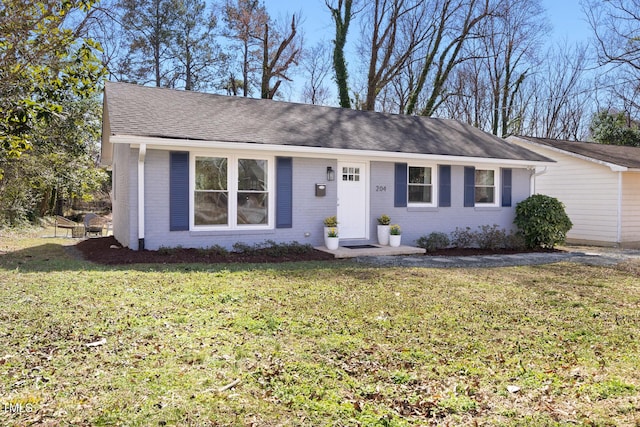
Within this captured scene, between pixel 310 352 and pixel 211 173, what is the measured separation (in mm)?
6756

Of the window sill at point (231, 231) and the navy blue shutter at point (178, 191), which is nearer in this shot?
the navy blue shutter at point (178, 191)

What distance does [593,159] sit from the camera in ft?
49.1

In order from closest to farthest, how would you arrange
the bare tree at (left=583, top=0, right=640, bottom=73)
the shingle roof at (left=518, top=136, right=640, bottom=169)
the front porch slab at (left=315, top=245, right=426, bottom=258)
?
the front porch slab at (left=315, top=245, right=426, bottom=258) < the shingle roof at (left=518, top=136, right=640, bottom=169) < the bare tree at (left=583, top=0, right=640, bottom=73)

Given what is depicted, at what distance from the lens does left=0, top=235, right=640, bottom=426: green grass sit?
2.96 m

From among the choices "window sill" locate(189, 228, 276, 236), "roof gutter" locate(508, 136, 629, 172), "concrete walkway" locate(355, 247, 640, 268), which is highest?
"roof gutter" locate(508, 136, 629, 172)

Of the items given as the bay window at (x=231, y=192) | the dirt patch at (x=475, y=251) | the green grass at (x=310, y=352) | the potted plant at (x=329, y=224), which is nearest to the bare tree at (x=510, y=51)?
the dirt patch at (x=475, y=251)

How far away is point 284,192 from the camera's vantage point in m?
10.6

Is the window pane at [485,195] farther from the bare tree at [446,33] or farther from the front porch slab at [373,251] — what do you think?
the bare tree at [446,33]

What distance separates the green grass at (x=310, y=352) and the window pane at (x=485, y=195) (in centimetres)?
634

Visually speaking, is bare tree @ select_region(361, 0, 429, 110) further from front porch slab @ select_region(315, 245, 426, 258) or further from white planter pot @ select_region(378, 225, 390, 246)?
front porch slab @ select_region(315, 245, 426, 258)

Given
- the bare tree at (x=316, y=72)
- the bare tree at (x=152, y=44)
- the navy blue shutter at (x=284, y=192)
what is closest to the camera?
the navy blue shutter at (x=284, y=192)

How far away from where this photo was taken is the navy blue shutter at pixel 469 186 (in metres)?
12.8

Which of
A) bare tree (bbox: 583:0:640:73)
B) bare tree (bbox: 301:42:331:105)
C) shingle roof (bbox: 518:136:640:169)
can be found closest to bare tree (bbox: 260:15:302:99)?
bare tree (bbox: 301:42:331:105)

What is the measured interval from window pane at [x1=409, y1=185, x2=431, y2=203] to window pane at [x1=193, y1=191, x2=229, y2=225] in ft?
16.6
